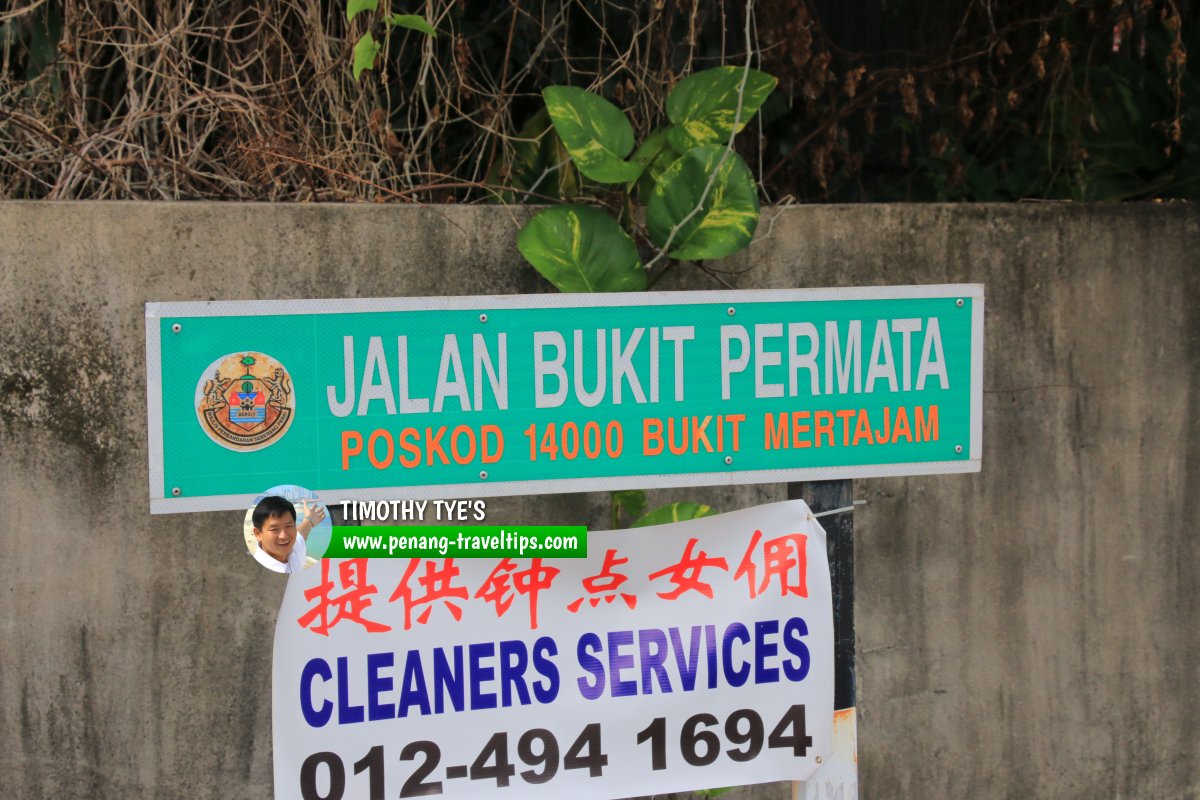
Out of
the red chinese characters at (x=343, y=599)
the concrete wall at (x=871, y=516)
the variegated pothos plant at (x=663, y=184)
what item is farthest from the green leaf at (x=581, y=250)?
the red chinese characters at (x=343, y=599)

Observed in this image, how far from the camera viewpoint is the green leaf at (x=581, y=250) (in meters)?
2.16

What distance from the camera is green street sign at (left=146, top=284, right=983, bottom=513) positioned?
5.91 feet

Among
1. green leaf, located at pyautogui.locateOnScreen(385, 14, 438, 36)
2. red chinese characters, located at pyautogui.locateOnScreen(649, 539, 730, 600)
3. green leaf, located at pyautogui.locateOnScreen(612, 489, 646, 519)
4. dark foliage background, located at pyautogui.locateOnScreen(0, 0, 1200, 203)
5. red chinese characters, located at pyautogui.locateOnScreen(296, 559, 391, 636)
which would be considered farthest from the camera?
dark foliage background, located at pyautogui.locateOnScreen(0, 0, 1200, 203)

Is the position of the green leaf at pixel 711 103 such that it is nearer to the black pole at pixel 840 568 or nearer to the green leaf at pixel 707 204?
the green leaf at pixel 707 204

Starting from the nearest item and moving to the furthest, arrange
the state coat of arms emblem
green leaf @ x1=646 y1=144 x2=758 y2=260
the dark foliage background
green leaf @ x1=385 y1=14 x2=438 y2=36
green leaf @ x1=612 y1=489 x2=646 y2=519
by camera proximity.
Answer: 1. the state coat of arms emblem
2. green leaf @ x1=646 y1=144 x2=758 y2=260
3. green leaf @ x1=612 y1=489 x2=646 y2=519
4. green leaf @ x1=385 y1=14 x2=438 y2=36
5. the dark foliage background

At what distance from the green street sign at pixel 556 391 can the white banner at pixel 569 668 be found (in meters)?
0.16

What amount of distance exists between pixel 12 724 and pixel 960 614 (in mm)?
2040

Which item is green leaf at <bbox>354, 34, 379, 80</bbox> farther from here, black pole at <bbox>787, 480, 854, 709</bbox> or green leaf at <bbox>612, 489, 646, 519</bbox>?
black pole at <bbox>787, 480, 854, 709</bbox>

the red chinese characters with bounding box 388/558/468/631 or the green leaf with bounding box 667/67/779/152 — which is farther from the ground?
the green leaf with bounding box 667/67/779/152

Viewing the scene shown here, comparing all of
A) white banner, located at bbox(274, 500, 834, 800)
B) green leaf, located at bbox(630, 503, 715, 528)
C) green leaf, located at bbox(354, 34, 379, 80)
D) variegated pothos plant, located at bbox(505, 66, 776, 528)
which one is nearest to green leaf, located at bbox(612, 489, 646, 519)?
variegated pothos plant, located at bbox(505, 66, 776, 528)

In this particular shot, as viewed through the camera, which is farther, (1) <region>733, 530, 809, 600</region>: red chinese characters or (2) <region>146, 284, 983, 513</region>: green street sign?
(1) <region>733, 530, 809, 600</region>: red chinese characters

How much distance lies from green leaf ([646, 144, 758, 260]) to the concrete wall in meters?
0.23

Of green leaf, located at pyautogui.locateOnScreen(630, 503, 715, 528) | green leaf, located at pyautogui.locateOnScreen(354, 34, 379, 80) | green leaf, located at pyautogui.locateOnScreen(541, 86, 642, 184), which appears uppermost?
green leaf, located at pyautogui.locateOnScreen(354, 34, 379, 80)

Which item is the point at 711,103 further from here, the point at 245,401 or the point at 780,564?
the point at 245,401
